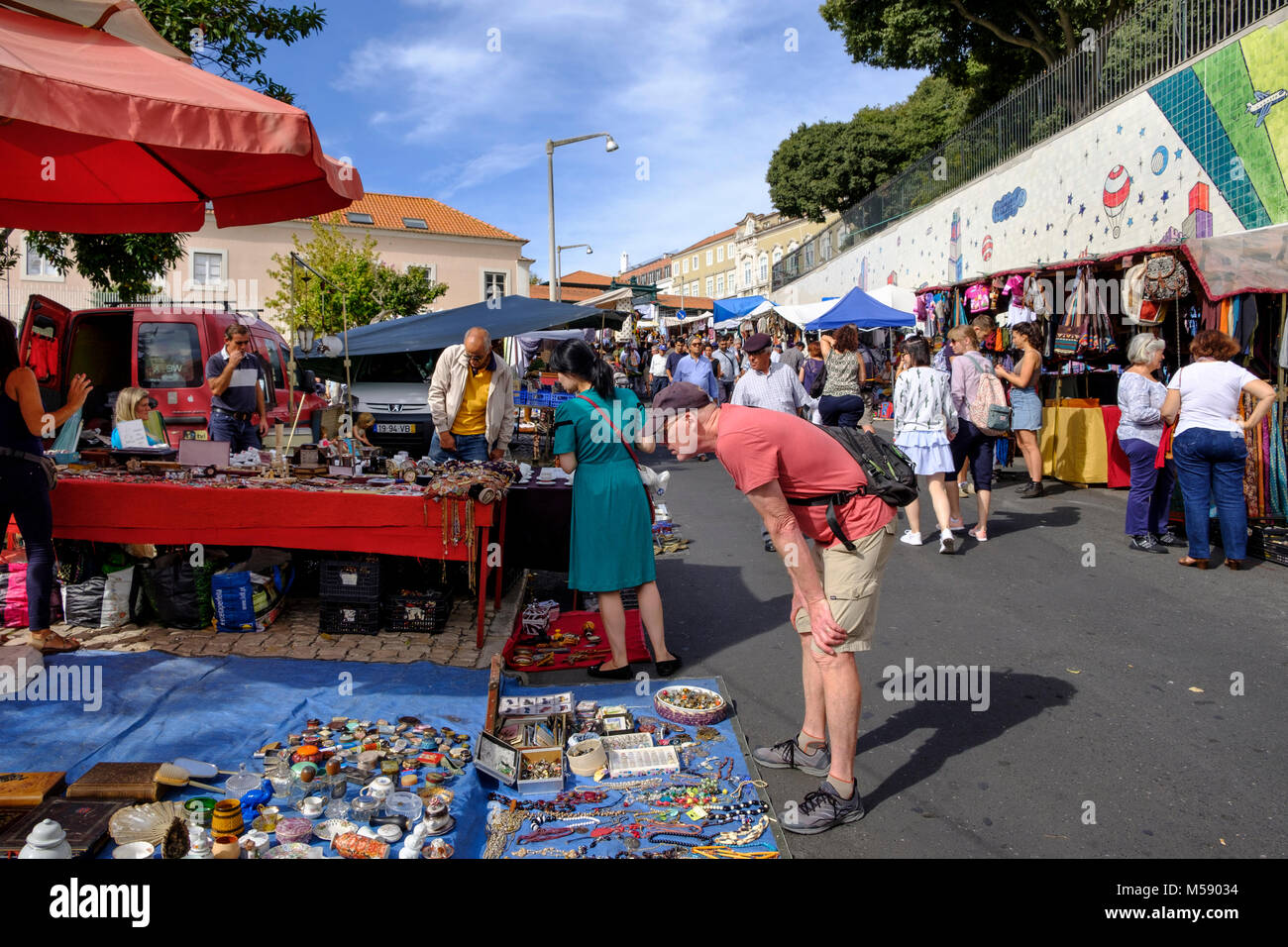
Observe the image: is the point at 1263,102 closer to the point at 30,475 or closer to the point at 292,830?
the point at 292,830

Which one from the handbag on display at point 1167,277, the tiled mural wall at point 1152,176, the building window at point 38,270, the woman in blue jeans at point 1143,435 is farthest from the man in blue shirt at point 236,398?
the building window at point 38,270

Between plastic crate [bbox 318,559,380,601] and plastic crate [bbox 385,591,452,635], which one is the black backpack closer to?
plastic crate [bbox 385,591,452,635]

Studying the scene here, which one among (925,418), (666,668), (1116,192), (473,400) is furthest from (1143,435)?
(1116,192)

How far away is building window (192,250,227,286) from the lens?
1367 inches

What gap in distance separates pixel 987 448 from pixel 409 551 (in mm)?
5575

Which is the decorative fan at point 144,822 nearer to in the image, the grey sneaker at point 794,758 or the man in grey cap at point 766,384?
the grey sneaker at point 794,758

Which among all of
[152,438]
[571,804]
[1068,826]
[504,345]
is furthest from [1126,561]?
[504,345]

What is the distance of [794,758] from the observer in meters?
3.72

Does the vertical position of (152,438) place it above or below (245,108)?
below

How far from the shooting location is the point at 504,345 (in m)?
18.6

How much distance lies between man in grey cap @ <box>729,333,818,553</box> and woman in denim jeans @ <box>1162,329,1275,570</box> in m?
2.98

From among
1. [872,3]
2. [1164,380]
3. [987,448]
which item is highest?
[872,3]

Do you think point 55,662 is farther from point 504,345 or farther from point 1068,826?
point 504,345

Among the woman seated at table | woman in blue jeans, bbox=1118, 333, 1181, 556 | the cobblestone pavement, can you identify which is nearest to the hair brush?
the cobblestone pavement
